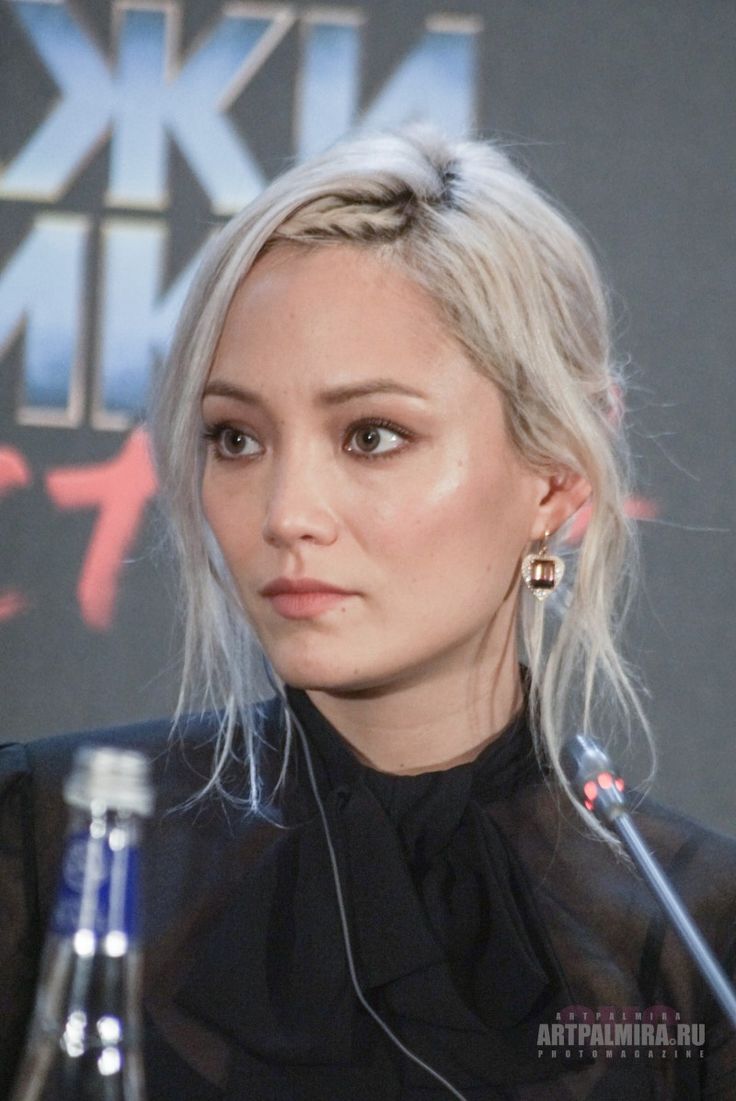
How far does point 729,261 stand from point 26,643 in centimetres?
124

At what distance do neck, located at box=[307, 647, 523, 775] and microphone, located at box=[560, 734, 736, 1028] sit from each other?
29cm

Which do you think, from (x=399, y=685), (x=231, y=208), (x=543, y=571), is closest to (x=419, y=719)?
(x=399, y=685)

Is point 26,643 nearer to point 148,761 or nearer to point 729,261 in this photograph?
point 148,761

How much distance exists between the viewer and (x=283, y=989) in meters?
1.30

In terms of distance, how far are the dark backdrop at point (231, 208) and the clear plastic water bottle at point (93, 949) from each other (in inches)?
66.0

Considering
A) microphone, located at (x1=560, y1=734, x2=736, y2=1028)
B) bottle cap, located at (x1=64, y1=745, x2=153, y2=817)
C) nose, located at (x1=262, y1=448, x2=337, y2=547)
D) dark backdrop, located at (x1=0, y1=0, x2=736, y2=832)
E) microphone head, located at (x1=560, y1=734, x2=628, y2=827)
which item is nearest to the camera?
bottle cap, located at (x1=64, y1=745, x2=153, y2=817)

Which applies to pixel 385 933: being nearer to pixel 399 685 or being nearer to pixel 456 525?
pixel 399 685

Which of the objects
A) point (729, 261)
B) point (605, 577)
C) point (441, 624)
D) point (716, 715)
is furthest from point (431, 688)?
point (729, 261)

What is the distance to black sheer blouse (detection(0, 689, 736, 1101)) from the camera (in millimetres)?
1274

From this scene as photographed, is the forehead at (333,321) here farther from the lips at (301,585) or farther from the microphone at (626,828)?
the microphone at (626,828)

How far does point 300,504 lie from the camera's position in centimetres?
121

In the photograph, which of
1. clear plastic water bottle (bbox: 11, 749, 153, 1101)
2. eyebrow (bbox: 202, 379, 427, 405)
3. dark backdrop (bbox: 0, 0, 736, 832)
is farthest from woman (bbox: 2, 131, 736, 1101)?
dark backdrop (bbox: 0, 0, 736, 832)

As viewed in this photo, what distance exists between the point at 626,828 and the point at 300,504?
371 mm

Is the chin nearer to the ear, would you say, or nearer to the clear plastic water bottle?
the ear
